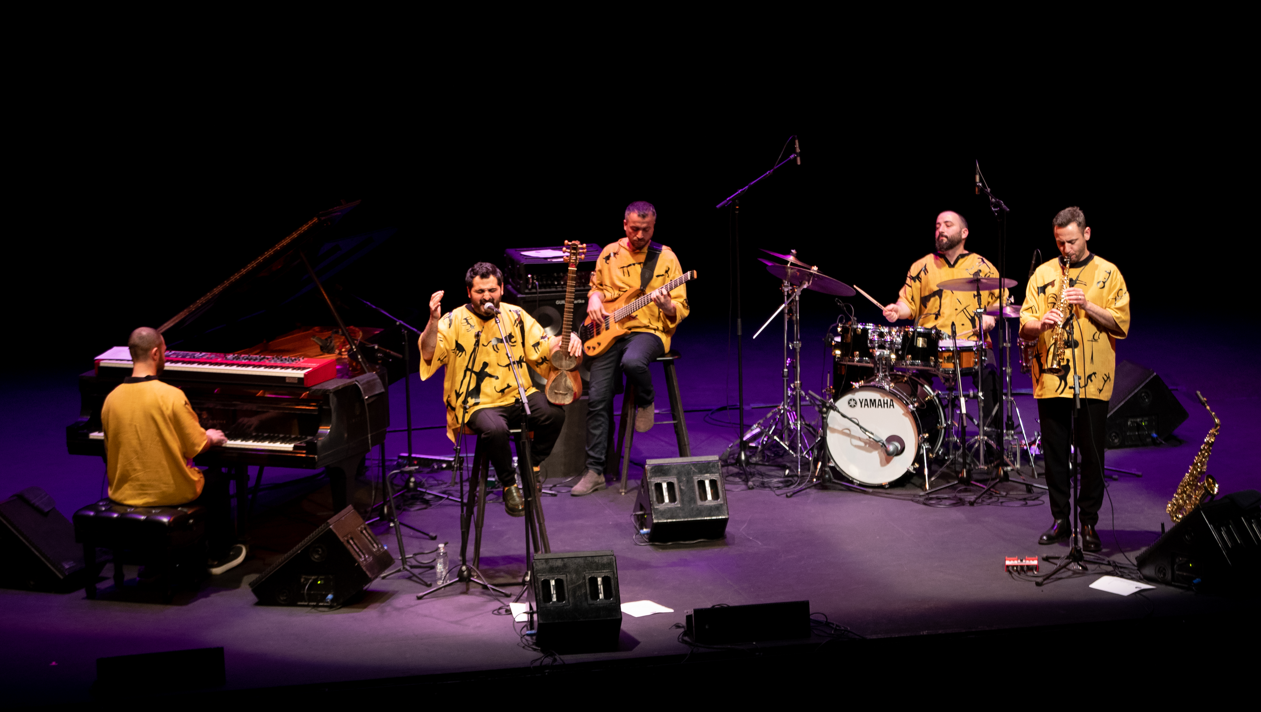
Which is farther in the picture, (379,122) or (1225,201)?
(1225,201)

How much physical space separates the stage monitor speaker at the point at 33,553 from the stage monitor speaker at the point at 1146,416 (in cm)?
702

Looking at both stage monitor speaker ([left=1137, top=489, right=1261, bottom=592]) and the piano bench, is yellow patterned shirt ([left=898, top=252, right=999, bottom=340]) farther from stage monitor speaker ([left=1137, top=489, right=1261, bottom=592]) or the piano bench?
the piano bench

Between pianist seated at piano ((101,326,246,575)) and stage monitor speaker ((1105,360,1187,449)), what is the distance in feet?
21.0

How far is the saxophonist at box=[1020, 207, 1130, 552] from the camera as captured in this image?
594 cm

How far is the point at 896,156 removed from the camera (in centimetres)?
1398

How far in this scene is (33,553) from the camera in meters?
5.65

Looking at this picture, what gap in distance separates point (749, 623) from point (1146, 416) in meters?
4.86

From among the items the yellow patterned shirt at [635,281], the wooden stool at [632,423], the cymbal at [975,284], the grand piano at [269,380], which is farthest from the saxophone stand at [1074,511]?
the grand piano at [269,380]

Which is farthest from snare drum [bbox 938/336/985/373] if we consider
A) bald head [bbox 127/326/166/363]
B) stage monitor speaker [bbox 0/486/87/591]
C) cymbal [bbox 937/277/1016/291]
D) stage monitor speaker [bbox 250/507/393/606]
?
stage monitor speaker [bbox 0/486/87/591]

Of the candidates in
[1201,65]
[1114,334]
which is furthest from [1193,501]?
[1201,65]

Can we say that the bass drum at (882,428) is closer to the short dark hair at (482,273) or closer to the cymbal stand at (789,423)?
the cymbal stand at (789,423)

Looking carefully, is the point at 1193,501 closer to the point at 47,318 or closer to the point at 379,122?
the point at 379,122

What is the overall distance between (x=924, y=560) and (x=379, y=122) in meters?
7.64

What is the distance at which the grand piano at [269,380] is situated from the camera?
19.4 feet
